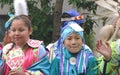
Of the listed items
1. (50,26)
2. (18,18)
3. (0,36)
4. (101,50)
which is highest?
(18,18)

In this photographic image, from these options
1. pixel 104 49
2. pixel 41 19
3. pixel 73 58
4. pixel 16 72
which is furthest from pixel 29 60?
pixel 41 19

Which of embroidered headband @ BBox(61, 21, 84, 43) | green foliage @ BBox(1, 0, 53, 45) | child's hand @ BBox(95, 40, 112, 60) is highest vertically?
embroidered headband @ BBox(61, 21, 84, 43)

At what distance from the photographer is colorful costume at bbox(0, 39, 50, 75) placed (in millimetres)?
4227

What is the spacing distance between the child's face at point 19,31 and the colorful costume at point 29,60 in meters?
0.08

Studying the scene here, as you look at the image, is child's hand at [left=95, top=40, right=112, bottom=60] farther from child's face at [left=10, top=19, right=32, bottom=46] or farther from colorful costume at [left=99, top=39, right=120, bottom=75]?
child's face at [left=10, top=19, right=32, bottom=46]

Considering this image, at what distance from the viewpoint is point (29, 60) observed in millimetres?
4234

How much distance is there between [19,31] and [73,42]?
20.3 inches

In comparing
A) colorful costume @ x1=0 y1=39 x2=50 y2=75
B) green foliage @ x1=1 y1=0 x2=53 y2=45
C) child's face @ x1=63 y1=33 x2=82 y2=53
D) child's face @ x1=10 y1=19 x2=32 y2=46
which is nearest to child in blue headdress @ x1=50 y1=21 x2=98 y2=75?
child's face @ x1=63 y1=33 x2=82 y2=53

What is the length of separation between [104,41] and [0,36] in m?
6.59

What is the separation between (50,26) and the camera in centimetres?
819

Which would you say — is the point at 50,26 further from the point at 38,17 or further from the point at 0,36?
the point at 0,36

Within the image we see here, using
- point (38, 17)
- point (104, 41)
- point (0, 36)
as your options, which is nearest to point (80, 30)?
point (104, 41)

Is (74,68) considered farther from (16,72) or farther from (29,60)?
(16,72)

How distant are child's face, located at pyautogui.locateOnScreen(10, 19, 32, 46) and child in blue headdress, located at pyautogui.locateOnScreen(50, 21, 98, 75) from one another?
357mm
